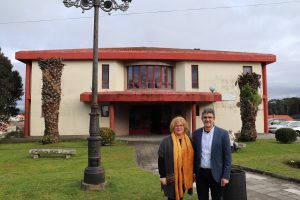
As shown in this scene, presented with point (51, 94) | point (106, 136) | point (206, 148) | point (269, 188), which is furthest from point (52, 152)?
point (206, 148)

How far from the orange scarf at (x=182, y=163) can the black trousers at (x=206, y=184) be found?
154 mm

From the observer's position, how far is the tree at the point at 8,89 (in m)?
27.7

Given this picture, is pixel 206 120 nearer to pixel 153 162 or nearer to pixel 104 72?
pixel 153 162

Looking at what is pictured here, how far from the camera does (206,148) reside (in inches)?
189

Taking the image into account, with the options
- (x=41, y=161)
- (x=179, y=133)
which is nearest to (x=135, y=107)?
(x=41, y=161)

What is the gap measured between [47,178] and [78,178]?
88 cm

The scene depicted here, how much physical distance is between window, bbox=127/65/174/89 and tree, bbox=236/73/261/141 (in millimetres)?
7570

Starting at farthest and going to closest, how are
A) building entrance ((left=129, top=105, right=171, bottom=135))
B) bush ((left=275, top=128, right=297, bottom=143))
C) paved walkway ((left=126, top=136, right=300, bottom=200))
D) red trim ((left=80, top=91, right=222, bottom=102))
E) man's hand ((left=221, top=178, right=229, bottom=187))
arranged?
building entrance ((left=129, top=105, right=171, bottom=135)), red trim ((left=80, top=91, right=222, bottom=102)), bush ((left=275, top=128, right=297, bottom=143)), paved walkway ((left=126, top=136, right=300, bottom=200)), man's hand ((left=221, top=178, right=229, bottom=187))

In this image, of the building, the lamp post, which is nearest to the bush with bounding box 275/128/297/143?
the building

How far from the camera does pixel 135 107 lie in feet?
89.2

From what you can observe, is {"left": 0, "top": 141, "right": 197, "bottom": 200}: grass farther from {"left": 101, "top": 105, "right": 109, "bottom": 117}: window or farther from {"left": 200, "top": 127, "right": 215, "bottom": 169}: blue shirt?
{"left": 101, "top": 105, "right": 109, "bottom": 117}: window

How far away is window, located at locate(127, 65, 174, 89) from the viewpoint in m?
25.7

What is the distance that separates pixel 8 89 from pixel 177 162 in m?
26.9

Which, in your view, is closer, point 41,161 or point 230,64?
point 41,161
